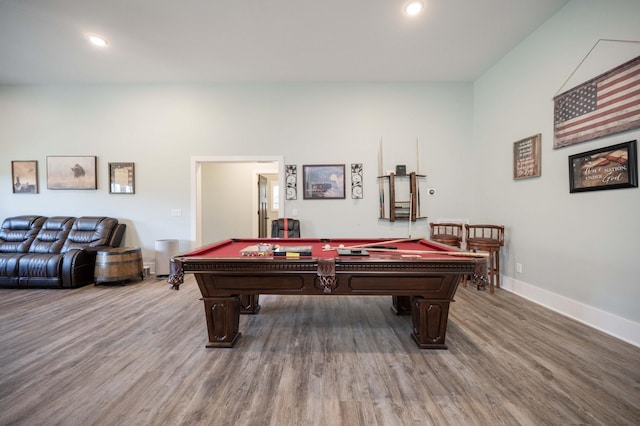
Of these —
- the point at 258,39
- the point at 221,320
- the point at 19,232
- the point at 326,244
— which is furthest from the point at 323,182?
the point at 19,232

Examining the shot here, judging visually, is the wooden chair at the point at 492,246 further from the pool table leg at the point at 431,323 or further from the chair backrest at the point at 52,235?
the chair backrest at the point at 52,235

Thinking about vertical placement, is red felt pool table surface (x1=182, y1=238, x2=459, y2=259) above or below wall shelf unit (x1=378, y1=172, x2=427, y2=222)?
below

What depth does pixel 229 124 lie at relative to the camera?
425 cm

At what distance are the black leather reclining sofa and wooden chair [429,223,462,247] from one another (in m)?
5.18

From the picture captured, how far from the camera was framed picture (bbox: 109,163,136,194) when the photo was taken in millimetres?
4262

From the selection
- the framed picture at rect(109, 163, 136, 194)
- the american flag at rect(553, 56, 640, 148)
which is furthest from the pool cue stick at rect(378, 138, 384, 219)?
the framed picture at rect(109, 163, 136, 194)

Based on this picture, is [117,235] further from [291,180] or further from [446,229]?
[446,229]

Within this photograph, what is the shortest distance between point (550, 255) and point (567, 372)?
163cm

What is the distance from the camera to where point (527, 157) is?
3139 mm

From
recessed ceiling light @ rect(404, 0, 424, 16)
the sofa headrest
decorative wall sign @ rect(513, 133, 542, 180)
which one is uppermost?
recessed ceiling light @ rect(404, 0, 424, 16)

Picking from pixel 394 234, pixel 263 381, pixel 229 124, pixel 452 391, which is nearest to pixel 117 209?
pixel 229 124

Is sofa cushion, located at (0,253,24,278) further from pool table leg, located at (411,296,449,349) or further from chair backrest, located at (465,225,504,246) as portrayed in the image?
chair backrest, located at (465,225,504,246)

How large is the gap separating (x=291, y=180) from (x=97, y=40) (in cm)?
308

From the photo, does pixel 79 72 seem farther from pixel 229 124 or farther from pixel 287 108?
pixel 287 108
